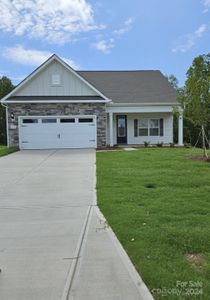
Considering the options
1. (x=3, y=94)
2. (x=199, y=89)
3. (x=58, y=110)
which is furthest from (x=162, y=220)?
(x=3, y=94)

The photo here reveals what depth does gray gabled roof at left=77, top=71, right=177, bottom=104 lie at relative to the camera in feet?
82.8

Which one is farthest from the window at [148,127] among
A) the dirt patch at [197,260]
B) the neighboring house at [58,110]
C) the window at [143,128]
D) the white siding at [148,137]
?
the dirt patch at [197,260]

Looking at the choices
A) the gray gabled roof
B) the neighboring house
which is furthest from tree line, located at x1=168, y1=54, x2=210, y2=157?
the gray gabled roof

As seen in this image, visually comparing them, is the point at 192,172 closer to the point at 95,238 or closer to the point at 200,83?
the point at 200,83

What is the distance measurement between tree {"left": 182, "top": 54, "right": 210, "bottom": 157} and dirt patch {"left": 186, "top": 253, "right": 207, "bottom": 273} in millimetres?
11464

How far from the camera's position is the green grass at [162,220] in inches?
159

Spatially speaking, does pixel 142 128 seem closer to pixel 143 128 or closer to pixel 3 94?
pixel 143 128

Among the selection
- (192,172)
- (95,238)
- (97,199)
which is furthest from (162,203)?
(192,172)

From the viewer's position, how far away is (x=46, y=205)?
7.75m

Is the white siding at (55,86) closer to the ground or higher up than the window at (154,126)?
higher up

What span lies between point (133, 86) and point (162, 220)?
22.0m

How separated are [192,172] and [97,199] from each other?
4.45 m

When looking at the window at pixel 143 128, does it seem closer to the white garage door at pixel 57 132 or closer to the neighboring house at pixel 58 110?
the neighboring house at pixel 58 110

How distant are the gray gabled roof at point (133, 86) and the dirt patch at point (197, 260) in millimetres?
20541
